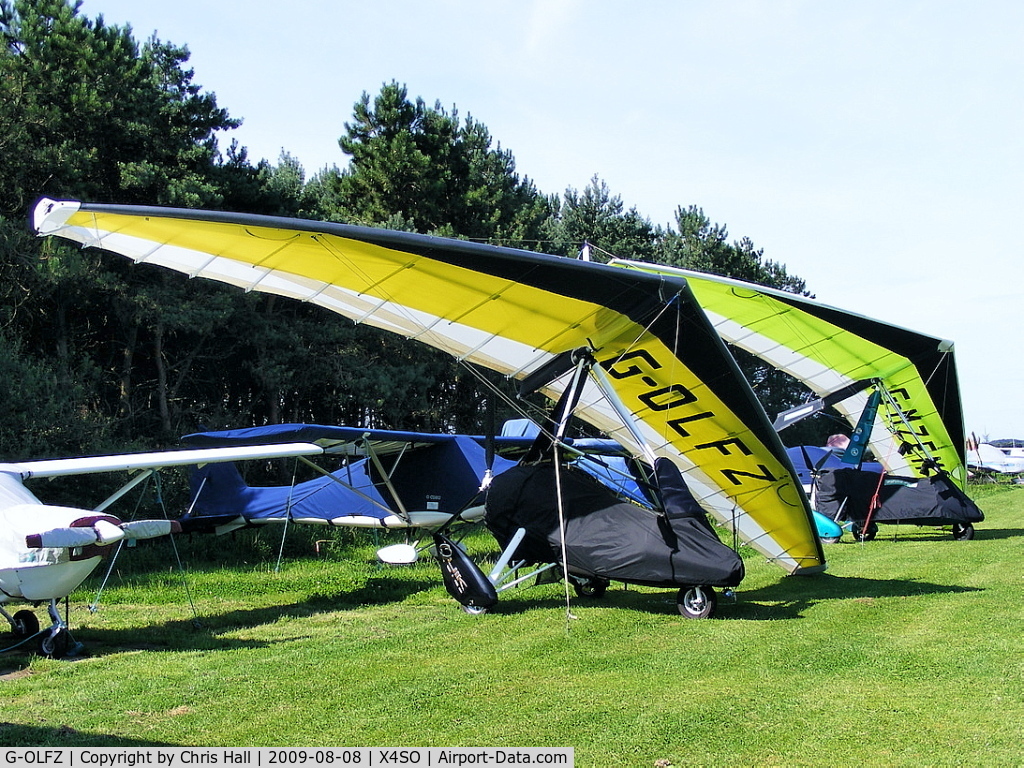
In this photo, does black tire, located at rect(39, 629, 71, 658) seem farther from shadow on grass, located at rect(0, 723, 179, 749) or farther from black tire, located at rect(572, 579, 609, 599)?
black tire, located at rect(572, 579, 609, 599)

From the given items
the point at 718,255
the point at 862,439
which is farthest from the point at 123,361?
the point at 718,255

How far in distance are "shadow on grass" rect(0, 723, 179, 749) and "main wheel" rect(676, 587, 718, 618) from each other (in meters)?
4.53

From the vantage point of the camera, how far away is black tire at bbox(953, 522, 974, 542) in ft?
46.8

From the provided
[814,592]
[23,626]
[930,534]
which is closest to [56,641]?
[23,626]

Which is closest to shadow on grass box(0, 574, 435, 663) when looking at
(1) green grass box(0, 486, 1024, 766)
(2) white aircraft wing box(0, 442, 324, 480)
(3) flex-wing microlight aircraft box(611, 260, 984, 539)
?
(1) green grass box(0, 486, 1024, 766)

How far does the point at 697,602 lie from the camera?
24.9ft

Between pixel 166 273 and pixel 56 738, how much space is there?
52.9ft

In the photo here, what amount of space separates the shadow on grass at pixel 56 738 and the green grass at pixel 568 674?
2 centimetres

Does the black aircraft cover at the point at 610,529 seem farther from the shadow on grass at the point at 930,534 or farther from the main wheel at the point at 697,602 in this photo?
the shadow on grass at the point at 930,534

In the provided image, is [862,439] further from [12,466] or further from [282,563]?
[12,466]

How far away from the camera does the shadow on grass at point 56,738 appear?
4.27 metres

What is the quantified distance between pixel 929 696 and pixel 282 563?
960 centimetres

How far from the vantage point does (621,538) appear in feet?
24.5

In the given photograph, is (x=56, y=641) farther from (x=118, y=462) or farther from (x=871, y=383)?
(x=871, y=383)
